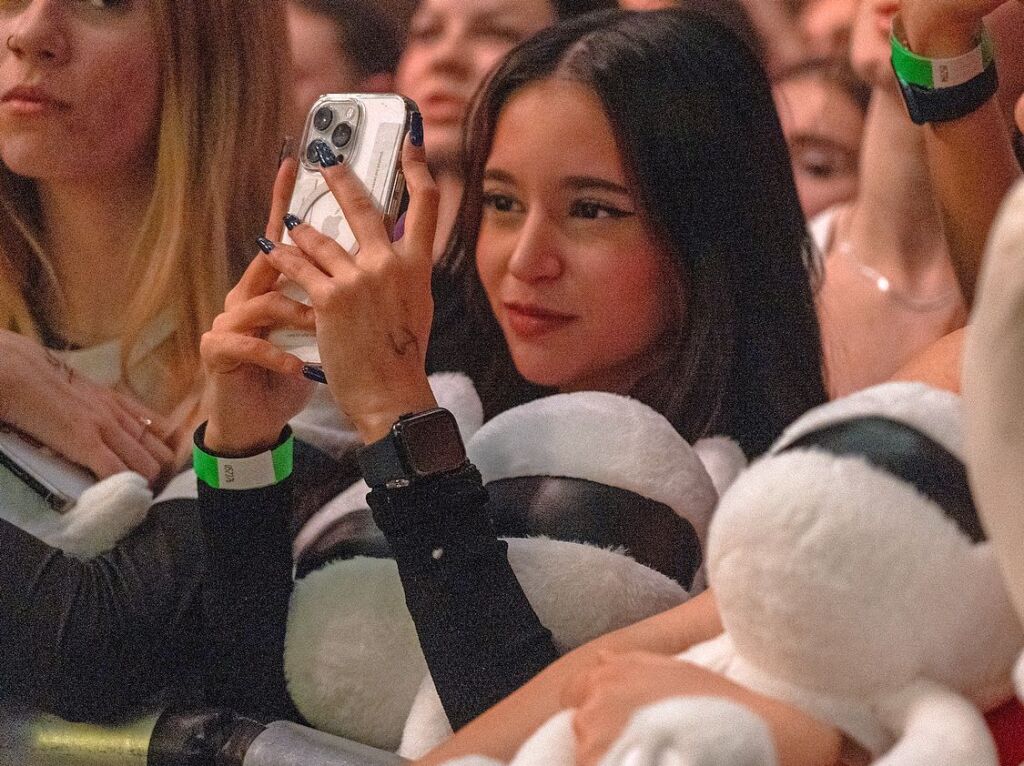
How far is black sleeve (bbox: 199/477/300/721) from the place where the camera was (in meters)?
1.05

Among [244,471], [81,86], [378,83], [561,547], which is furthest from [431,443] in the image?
[81,86]

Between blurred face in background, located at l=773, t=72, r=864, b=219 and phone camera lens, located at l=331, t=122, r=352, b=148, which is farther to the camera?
phone camera lens, located at l=331, t=122, r=352, b=148

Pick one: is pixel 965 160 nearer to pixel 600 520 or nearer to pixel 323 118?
pixel 600 520

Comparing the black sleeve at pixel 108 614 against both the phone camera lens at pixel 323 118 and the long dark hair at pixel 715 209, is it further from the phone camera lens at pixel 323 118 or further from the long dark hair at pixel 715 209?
the long dark hair at pixel 715 209

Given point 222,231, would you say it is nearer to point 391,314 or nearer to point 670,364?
point 391,314

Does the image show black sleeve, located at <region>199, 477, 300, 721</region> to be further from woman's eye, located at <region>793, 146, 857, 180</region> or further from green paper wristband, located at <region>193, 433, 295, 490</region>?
woman's eye, located at <region>793, 146, 857, 180</region>

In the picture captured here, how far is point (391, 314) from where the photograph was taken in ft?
3.05

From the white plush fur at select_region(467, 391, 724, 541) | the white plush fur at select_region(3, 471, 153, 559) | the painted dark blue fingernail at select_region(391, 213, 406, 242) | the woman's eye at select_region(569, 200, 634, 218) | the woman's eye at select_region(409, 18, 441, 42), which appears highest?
the woman's eye at select_region(409, 18, 441, 42)

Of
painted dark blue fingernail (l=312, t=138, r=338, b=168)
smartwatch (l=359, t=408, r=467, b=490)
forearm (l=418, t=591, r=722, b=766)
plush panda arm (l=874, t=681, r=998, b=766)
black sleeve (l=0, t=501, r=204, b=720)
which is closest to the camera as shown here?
plush panda arm (l=874, t=681, r=998, b=766)

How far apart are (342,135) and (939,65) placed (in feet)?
1.40

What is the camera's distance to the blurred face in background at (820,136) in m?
0.85

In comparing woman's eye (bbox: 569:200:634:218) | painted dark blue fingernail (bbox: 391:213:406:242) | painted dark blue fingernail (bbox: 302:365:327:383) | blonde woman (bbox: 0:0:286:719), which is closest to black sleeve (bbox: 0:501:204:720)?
blonde woman (bbox: 0:0:286:719)

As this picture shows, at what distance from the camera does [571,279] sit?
93 centimetres

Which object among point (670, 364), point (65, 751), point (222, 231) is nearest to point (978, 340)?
point (670, 364)
